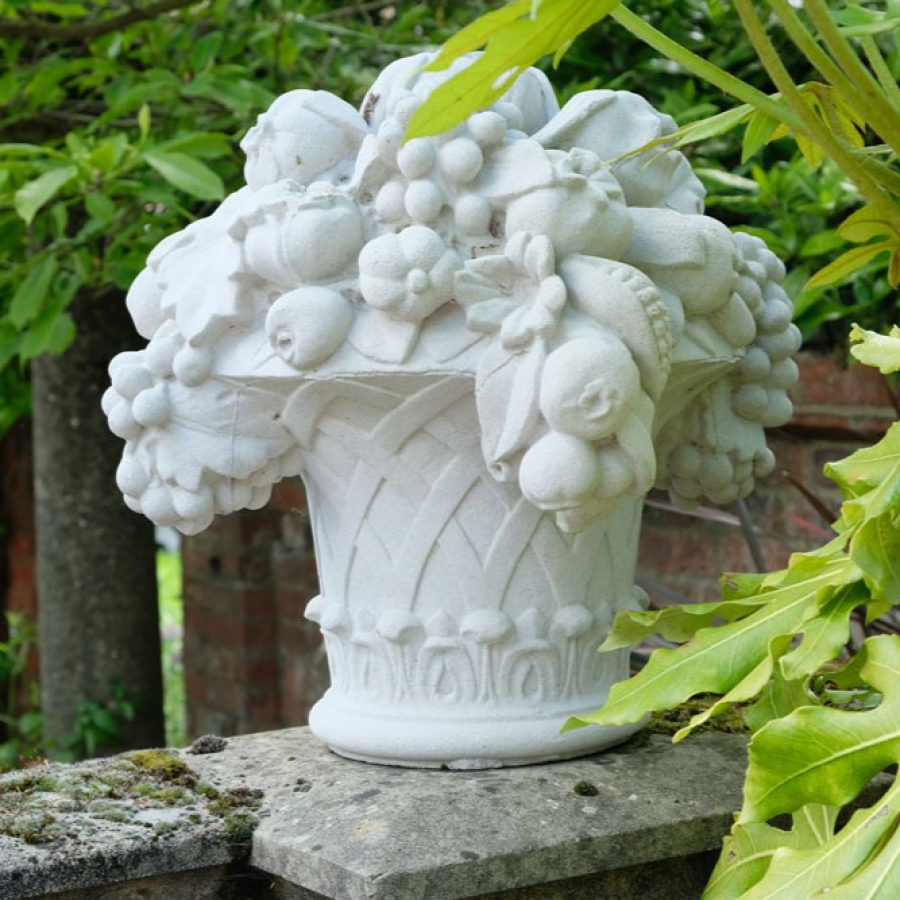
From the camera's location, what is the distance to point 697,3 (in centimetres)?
253

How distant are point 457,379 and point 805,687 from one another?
36 cm

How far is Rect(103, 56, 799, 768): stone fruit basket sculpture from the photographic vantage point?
1.13 m

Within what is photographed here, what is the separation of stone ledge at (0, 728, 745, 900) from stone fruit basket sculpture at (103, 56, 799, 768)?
6 cm

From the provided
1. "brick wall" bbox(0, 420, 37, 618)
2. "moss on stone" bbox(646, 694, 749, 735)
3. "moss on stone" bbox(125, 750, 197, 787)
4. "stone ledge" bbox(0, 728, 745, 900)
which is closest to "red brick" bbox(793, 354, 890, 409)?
"moss on stone" bbox(646, 694, 749, 735)

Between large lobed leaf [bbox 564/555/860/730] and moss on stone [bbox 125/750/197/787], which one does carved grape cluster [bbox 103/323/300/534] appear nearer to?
moss on stone [bbox 125/750/197/787]

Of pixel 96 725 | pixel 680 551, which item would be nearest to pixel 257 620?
pixel 96 725

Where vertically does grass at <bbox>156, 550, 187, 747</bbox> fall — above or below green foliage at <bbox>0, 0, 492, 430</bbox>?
below

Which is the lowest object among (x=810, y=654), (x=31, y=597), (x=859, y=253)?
(x=31, y=597)

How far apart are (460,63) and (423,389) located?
0.31 m

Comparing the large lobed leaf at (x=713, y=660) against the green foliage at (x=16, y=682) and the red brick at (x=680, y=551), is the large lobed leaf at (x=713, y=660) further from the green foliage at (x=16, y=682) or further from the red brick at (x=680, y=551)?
the green foliage at (x=16, y=682)

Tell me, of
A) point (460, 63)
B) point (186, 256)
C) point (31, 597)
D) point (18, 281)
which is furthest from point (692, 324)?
point (31, 597)

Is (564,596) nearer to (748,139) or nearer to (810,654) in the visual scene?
(810,654)

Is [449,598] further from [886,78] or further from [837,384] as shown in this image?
[837,384]

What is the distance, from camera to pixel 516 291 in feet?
3.80
